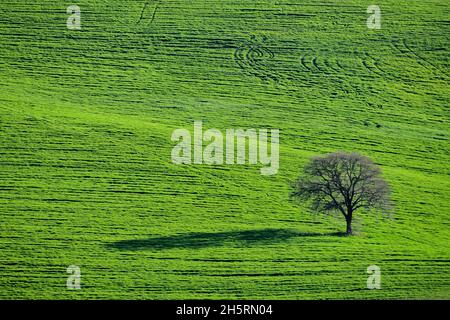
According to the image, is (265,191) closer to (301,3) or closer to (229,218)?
(229,218)

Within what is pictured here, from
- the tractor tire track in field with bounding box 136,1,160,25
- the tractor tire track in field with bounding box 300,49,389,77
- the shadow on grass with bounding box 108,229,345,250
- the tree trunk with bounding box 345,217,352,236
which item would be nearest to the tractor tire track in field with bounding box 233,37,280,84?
the tractor tire track in field with bounding box 300,49,389,77

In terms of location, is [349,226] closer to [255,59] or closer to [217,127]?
[217,127]

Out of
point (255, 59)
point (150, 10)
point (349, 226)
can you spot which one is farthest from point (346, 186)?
point (150, 10)

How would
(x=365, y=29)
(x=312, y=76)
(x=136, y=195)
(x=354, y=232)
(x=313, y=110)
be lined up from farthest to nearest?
1. (x=365, y=29)
2. (x=312, y=76)
3. (x=313, y=110)
4. (x=136, y=195)
5. (x=354, y=232)

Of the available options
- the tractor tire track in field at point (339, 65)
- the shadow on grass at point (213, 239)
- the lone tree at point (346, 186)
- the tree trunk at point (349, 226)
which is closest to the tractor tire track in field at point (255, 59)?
the tractor tire track in field at point (339, 65)
